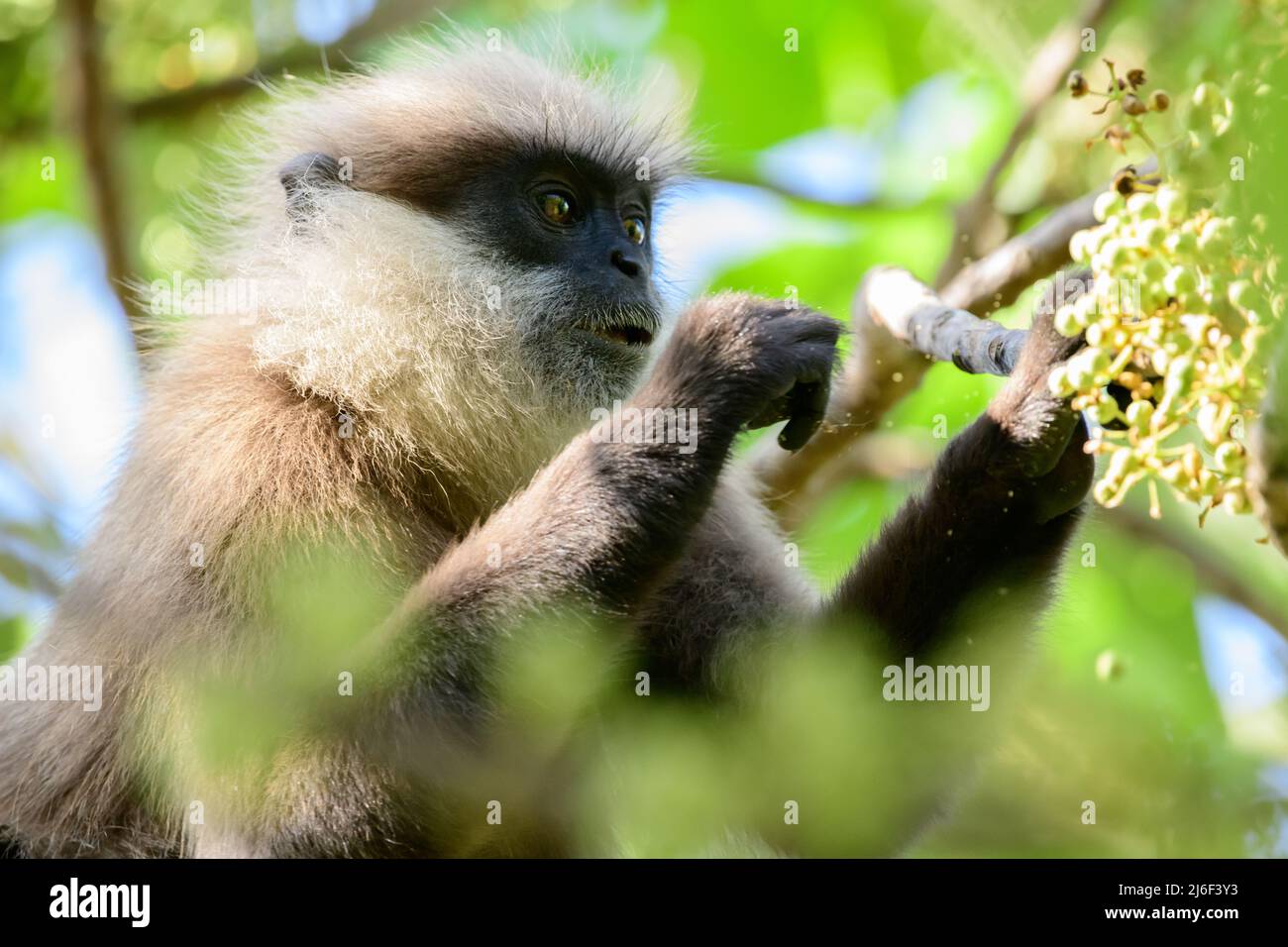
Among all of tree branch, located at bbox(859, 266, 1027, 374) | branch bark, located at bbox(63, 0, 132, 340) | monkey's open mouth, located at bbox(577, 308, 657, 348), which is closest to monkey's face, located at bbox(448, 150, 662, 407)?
→ monkey's open mouth, located at bbox(577, 308, 657, 348)

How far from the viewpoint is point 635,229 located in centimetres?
688

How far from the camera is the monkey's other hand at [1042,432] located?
459cm

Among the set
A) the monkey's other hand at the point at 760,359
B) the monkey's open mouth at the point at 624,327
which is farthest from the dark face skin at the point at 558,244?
the monkey's other hand at the point at 760,359

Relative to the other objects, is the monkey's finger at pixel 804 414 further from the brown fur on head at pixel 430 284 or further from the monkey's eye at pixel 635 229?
the monkey's eye at pixel 635 229

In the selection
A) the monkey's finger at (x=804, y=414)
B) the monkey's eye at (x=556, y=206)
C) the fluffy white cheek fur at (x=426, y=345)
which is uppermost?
the monkey's eye at (x=556, y=206)

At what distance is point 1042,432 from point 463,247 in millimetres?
2690

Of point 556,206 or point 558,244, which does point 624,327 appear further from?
point 556,206

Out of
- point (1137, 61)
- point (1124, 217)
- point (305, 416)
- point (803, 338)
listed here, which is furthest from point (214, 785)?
point (1137, 61)

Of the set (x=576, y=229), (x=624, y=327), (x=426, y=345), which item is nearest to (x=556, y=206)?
(x=576, y=229)

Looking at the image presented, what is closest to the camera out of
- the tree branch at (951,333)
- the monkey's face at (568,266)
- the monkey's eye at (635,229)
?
the tree branch at (951,333)

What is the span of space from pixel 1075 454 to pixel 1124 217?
1.78 metres

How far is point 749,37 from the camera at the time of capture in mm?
8633

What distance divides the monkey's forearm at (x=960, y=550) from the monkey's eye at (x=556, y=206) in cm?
204
